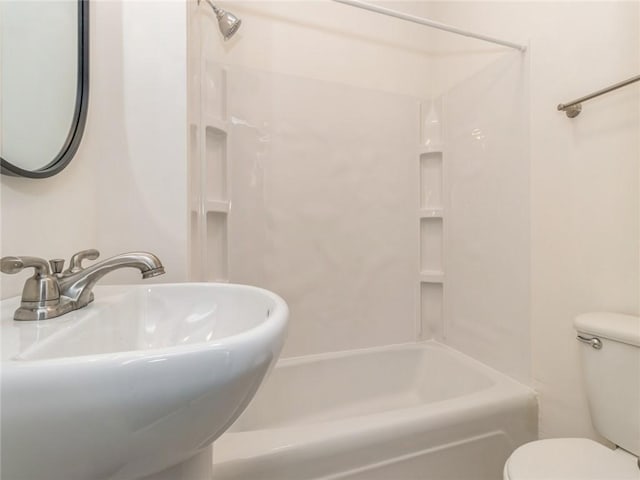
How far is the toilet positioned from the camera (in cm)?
80

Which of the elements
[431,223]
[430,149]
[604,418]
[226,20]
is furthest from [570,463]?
[226,20]

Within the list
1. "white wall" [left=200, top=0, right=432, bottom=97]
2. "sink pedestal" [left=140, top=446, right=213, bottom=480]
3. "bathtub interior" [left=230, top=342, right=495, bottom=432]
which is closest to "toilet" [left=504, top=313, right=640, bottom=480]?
"bathtub interior" [left=230, top=342, right=495, bottom=432]

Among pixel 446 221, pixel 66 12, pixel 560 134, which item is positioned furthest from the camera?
pixel 446 221

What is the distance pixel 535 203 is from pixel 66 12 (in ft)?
5.17

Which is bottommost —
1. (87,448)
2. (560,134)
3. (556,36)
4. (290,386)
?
(290,386)

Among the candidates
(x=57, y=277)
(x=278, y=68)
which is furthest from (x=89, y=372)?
(x=278, y=68)

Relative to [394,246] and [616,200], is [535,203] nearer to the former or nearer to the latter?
[616,200]

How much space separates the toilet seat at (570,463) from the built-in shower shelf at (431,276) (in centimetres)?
91

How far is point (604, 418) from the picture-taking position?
2.97 ft

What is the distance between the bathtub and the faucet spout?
0.55 m

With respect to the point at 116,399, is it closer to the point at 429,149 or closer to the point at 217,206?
the point at 217,206

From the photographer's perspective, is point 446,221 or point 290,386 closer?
point 290,386

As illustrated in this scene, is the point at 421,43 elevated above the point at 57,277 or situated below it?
above

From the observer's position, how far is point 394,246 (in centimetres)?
175
